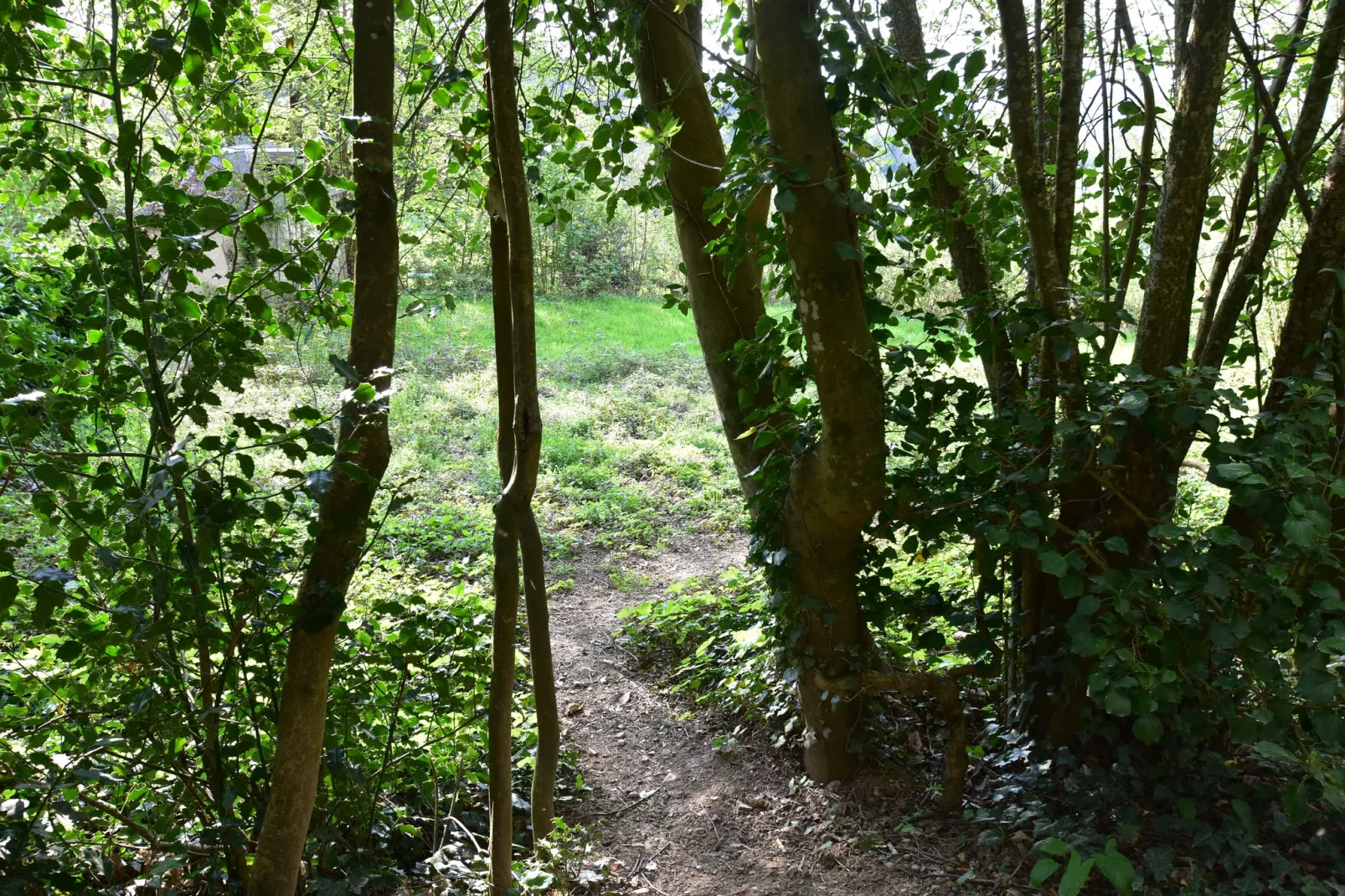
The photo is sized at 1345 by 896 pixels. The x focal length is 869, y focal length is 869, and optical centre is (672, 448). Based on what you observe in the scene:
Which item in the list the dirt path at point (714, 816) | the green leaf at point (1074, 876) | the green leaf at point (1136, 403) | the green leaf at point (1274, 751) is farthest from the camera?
the dirt path at point (714, 816)

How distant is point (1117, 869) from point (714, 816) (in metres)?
1.59

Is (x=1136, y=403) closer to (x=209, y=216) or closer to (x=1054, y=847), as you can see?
(x=1054, y=847)

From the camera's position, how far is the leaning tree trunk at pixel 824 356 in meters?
A: 2.33

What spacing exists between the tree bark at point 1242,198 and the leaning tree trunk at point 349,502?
2.43 meters

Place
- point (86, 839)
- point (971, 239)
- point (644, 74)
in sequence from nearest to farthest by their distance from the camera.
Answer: point (86, 839)
point (971, 239)
point (644, 74)

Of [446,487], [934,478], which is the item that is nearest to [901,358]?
[934,478]

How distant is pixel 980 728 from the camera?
3.31m

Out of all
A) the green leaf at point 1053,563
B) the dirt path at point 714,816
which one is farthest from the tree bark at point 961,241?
the dirt path at point 714,816

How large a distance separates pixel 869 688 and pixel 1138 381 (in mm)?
1380

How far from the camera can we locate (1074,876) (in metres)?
2.04

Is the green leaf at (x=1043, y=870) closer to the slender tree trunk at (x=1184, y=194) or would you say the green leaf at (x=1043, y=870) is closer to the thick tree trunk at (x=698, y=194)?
the slender tree trunk at (x=1184, y=194)

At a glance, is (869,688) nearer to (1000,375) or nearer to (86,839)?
(1000,375)

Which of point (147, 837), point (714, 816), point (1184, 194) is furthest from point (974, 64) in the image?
point (147, 837)

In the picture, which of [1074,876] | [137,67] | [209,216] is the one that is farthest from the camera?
[1074,876]
